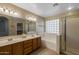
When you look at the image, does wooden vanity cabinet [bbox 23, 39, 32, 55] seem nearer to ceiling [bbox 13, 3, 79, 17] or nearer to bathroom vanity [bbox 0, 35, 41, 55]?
bathroom vanity [bbox 0, 35, 41, 55]

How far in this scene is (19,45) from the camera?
7.65 feet

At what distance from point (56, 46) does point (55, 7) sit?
4.52 ft

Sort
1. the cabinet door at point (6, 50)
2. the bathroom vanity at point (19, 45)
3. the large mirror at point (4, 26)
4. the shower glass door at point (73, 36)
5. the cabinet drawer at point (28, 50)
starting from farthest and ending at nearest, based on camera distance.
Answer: the cabinet drawer at point (28, 50) → the shower glass door at point (73, 36) → the large mirror at point (4, 26) → the bathroom vanity at point (19, 45) → the cabinet door at point (6, 50)

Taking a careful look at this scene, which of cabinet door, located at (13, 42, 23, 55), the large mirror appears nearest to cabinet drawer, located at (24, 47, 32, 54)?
cabinet door, located at (13, 42, 23, 55)

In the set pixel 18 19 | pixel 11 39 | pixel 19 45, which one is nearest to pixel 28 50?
pixel 19 45

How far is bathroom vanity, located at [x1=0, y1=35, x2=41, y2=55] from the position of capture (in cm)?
192

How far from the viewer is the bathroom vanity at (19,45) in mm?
1917

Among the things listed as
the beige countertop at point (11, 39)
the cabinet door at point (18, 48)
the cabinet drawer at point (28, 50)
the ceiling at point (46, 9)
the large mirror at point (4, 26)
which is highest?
the ceiling at point (46, 9)

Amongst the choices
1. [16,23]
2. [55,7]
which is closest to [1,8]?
[16,23]

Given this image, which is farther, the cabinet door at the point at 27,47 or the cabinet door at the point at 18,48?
the cabinet door at the point at 27,47

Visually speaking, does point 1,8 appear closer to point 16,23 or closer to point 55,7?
point 16,23

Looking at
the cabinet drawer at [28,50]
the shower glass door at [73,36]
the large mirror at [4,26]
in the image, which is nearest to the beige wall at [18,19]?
the large mirror at [4,26]

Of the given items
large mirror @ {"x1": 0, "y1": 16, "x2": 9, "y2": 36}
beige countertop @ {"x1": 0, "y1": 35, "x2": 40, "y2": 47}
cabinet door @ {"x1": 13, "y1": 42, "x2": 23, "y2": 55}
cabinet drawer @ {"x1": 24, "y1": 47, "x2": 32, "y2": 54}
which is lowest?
cabinet drawer @ {"x1": 24, "y1": 47, "x2": 32, "y2": 54}

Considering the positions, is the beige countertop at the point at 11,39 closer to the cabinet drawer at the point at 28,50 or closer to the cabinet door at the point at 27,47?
the cabinet door at the point at 27,47
